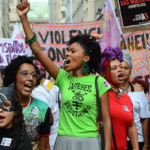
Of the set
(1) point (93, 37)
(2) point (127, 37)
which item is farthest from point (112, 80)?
(2) point (127, 37)

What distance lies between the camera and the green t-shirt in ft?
10.8

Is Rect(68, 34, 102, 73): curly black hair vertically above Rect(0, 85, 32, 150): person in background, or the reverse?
Rect(68, 34, 102, 73): curly black hair

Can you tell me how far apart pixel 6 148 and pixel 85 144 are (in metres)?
0.67

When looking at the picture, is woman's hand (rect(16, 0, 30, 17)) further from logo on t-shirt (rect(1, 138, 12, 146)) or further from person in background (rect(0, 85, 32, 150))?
logo on t-shirt (rect(1, 138, 12, 146))

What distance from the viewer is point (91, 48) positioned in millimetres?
3615

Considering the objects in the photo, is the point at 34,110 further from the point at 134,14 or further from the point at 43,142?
the point at 134,14

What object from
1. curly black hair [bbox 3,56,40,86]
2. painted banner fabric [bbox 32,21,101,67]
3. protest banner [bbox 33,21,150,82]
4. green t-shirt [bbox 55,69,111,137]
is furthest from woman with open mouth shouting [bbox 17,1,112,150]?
painted banner fabric [bbox 32,21,101,67]

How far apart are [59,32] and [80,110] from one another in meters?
4.97

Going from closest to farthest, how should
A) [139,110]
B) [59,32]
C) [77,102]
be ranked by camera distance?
[77,102] → [139,110] → [59,32]

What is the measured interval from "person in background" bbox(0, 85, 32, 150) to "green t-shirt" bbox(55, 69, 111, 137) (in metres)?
0.39

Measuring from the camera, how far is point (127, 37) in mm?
7438

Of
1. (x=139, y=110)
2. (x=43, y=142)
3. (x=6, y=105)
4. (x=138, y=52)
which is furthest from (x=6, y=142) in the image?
(x=138, y=52)

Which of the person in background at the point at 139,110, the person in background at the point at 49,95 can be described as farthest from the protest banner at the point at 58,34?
the person in background at the point at 139,110

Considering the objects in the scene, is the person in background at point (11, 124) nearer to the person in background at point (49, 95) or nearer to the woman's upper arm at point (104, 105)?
the woman's upper arm at point (104, 105)
